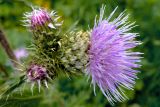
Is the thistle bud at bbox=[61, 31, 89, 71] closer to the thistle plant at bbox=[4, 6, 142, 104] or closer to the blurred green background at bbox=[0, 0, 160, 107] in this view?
the thistle plant at bbox=[4, 6, 142, 104]

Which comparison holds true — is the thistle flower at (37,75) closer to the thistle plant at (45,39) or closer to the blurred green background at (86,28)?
the thistle plant at (45,39)

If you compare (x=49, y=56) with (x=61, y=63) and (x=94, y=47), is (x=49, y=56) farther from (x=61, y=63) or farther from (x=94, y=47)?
(x=94, y=47)

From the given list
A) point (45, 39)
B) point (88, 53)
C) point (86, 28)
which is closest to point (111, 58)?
point (88, 53)

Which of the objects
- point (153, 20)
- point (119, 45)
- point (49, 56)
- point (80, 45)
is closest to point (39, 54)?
point (49, 56)

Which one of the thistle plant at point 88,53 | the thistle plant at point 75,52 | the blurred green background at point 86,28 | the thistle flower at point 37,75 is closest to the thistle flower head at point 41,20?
the thistle plant at point 88,53

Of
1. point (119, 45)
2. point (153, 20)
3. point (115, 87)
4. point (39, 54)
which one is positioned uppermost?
point (153, 20)

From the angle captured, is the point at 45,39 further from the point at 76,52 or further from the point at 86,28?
the point at 86,28
